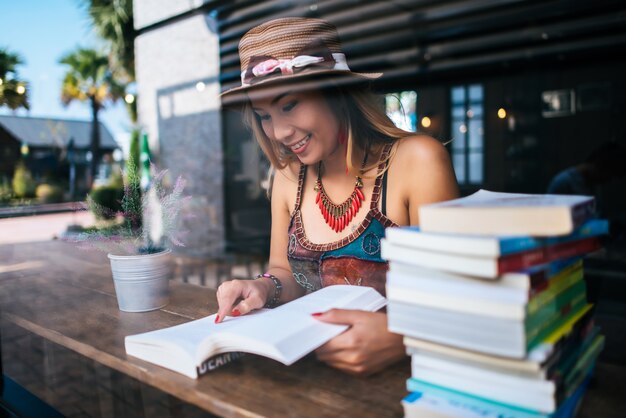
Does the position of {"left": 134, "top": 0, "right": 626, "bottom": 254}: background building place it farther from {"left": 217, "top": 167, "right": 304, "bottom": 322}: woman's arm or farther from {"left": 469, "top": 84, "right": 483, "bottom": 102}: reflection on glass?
{"left": 217, "top": 167, "right": 304, "bottom": 322}: woman's arm

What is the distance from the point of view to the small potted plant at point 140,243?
1346mm

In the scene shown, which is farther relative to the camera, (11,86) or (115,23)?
(115,23)

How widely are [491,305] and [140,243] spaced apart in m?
1.06

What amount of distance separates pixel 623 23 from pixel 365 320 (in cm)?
435

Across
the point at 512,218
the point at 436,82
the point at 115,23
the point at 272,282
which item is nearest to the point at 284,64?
the point at 272,282

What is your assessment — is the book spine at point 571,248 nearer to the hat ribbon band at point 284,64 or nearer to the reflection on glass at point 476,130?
the hat ribbon band at point 284,64

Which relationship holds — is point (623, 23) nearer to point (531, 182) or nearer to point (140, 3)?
point (531, 182)

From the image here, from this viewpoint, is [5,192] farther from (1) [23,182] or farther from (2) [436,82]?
(2) [436,82]

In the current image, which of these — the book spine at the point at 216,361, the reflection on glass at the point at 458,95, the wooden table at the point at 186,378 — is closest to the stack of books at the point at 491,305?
the wooden table at the point at 186,378

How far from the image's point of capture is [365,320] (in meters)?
0.87

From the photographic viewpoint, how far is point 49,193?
6.79ft

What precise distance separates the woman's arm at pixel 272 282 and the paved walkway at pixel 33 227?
2.85 feet

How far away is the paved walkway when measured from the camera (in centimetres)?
216

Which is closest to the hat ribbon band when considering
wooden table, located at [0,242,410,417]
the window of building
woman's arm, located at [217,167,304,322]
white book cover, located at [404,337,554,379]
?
woman's arm, located at [217,167,304,322]
